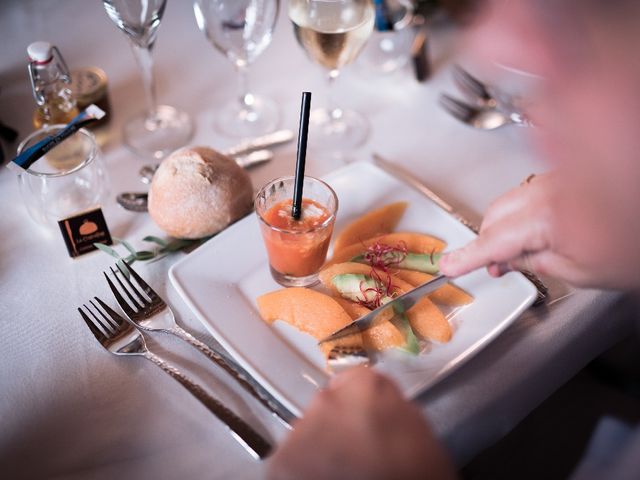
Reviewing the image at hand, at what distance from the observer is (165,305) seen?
90cm

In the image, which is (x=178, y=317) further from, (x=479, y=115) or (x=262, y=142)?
(x=479, y=115)

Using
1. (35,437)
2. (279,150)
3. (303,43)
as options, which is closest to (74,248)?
(35,437)

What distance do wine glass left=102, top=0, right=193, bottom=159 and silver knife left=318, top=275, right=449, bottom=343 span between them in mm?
575

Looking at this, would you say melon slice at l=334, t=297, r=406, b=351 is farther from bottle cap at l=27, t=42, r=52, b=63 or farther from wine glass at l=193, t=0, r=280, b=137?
bottle cap at l=27, t=42, r=52, b=63

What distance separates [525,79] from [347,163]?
0.37 m

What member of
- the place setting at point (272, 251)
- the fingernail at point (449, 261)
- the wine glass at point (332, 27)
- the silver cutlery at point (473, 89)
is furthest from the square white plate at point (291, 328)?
the silver cutlery at point (473, 89)

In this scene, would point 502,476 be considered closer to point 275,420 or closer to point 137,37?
point 275,420

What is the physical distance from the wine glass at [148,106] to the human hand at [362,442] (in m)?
0.74

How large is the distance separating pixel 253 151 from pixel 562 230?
65 centimetres

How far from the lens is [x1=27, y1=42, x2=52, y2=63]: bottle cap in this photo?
101 cm

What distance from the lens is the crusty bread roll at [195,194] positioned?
962 mm

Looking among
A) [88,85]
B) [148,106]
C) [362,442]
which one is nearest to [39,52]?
[88,85]

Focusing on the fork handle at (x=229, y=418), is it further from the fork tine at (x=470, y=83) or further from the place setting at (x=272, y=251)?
the fork tine at (x=470, y=83)

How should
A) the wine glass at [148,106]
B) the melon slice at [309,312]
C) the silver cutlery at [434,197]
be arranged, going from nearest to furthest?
the melon slice at [309,312], the silver cutlery at [434,197], the wine glass at [148,106]
